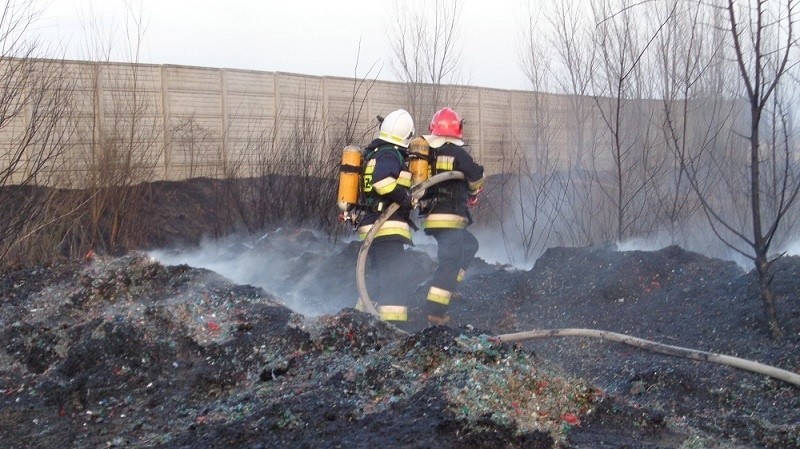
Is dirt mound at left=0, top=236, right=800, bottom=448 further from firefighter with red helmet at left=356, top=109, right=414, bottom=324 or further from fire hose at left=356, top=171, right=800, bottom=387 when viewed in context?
firefighter with red helmet at left=356, top=109, right=414, bottom=324

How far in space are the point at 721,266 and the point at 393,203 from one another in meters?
2.89

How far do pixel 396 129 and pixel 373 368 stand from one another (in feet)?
10.2

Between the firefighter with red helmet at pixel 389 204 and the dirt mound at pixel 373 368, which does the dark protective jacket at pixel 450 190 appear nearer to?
the firefighter with red helmet at pixel 389 204

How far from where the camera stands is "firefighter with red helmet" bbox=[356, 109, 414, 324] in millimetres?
6941

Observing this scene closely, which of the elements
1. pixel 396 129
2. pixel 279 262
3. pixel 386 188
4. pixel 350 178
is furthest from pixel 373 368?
pixel 279 262

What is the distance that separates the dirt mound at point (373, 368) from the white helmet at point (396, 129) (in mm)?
1663

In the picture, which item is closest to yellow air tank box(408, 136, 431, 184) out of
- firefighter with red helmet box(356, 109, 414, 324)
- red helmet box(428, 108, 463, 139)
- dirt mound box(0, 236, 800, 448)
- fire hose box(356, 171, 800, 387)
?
firefighter with red helmet box(356, 109, 414, 324)

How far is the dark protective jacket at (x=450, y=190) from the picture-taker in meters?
7.36

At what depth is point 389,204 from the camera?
23.1 feet

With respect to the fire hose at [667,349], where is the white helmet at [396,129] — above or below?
above

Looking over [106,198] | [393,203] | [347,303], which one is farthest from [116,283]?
[106,198]

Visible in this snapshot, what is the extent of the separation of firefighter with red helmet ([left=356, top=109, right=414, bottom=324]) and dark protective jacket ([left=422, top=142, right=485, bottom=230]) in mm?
265

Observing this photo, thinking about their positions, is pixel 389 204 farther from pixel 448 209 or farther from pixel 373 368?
pixel 373 368

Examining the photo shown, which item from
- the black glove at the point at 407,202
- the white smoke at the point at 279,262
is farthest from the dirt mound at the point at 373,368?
the white smoke at the point at 279,262
